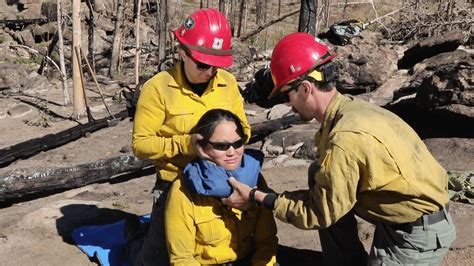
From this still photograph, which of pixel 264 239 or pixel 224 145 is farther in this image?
pixel 264 239

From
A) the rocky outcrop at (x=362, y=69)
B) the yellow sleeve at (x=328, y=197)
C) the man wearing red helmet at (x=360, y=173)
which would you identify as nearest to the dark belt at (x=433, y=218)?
the man wearing red helmet at (x=360, y=173)

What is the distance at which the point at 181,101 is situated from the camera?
3295 millimetres

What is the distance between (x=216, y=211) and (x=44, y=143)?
19.4ft

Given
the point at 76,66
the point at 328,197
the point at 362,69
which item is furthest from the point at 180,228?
the point at 76,66

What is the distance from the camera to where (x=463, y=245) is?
159 inches

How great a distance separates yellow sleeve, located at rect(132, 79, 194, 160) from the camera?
3238mm

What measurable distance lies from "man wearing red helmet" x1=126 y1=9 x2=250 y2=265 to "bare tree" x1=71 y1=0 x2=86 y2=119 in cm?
→ 732

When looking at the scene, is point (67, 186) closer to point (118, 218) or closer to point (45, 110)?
point (118, 218)

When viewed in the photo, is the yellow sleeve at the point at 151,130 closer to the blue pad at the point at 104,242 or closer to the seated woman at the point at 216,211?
the seated woman at the point at 216,211

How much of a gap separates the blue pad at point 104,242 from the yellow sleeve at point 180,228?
105 cm

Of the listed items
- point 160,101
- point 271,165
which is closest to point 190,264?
point 160,101

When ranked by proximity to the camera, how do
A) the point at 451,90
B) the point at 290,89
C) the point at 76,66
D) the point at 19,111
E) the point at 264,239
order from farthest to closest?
the point at 19,111, the point at 76,66, the point at 451,90, the point at 264,239, the point at 290,89

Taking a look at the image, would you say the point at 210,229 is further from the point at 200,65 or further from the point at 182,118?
the point at 200,65

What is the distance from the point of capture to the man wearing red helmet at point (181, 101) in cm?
319
